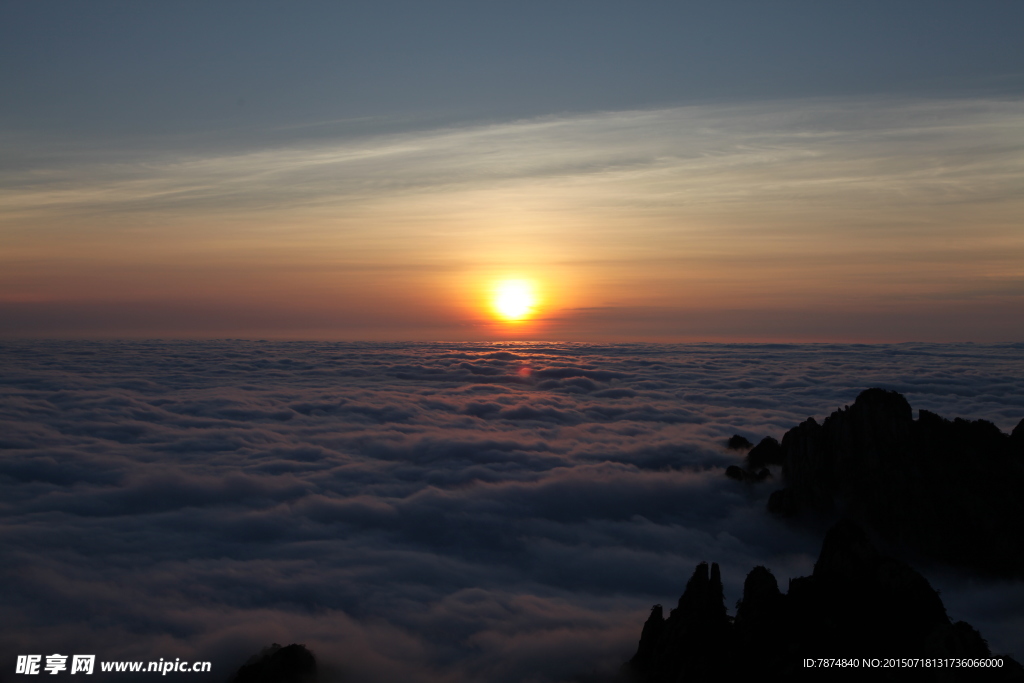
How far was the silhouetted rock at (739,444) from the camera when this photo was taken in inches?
2175

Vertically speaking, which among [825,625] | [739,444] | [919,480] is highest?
[739,444]

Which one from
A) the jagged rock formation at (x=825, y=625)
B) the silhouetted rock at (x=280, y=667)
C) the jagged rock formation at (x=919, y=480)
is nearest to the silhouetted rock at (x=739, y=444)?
the jagged rock formation at (x=919, y=480)

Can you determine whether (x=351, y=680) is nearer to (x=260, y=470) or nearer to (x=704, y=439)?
(x=260, y=470)

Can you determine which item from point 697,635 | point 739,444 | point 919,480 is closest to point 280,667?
point 697,635

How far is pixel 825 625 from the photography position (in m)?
15.0

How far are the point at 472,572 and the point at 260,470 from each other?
2340 centimetres

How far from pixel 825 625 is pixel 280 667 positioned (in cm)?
1568

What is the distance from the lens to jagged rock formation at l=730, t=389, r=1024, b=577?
31.3m

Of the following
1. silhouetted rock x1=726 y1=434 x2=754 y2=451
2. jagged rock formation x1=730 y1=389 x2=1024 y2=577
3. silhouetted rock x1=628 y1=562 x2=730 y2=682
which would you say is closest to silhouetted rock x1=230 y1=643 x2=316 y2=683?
silhouetted rock x1=628 y1=562 x2=730 y2=682

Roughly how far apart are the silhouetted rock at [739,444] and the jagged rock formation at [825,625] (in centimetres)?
4101

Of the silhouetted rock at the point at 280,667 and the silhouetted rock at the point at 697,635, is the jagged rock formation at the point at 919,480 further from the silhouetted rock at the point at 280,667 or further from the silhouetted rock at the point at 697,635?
the silhouetted rock at the point at 280,667

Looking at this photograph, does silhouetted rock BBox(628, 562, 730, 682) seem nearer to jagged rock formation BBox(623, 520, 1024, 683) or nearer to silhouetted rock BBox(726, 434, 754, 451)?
jagged rock formation BBox(623, 520, 1024, 683)

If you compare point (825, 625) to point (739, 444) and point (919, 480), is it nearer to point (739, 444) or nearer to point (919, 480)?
point (919, 480)

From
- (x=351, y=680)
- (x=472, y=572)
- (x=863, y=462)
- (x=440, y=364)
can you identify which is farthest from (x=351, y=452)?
(x=440, y=364)
